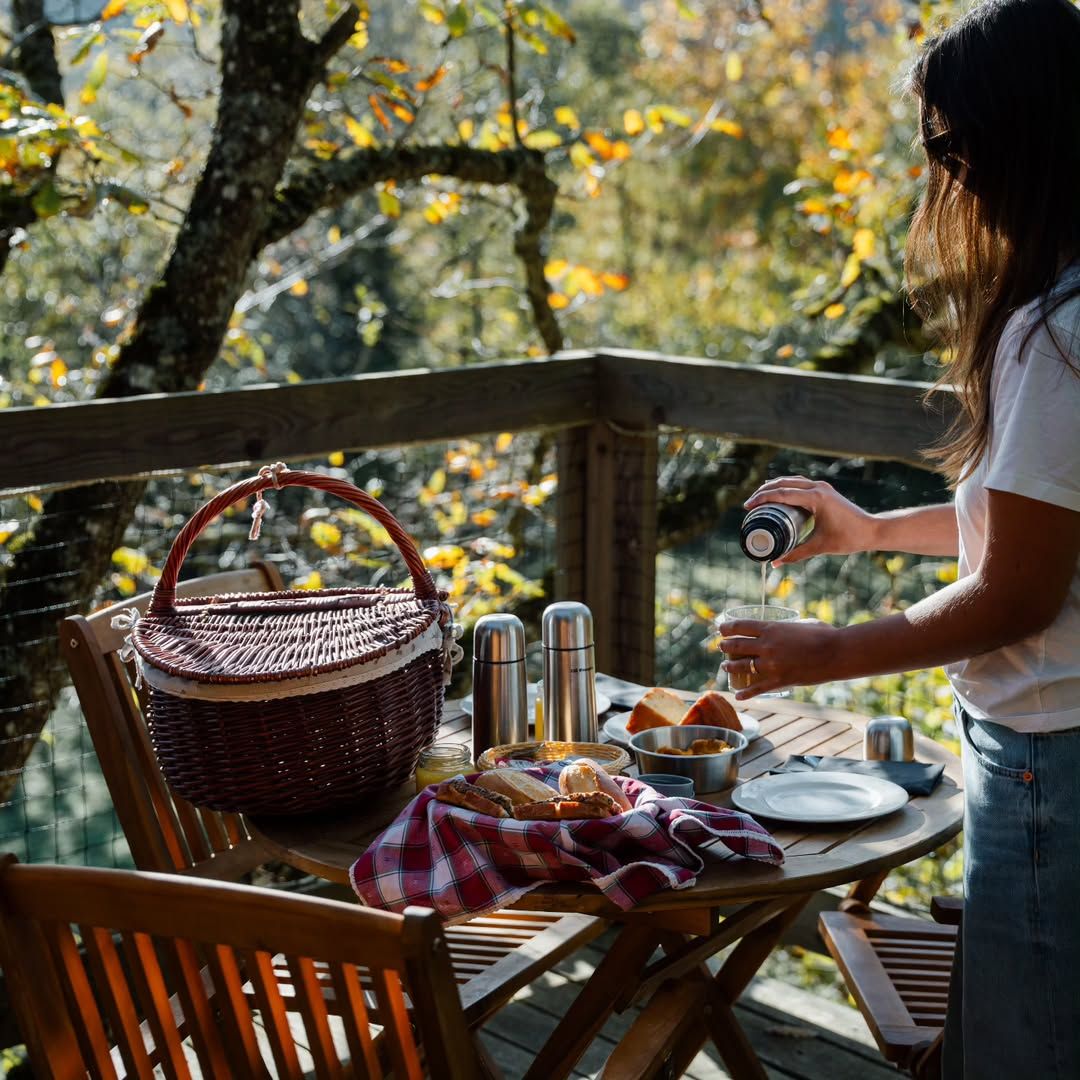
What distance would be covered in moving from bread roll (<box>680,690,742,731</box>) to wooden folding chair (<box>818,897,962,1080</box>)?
0.41 m

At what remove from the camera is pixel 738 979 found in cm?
199

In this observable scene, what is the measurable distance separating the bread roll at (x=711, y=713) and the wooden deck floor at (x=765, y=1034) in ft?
3.18

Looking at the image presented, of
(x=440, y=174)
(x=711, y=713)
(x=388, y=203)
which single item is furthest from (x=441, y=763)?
(x=440, y=174)

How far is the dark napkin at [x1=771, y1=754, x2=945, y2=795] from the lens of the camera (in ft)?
5.99


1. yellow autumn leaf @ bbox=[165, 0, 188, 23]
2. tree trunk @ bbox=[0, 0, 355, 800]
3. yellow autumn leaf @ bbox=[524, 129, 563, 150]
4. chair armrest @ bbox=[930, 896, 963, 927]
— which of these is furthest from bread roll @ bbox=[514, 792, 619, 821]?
yellow autumn leaf @ bbox=[524, 129, 563, 150]

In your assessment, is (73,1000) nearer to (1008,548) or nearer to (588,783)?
(588,783)

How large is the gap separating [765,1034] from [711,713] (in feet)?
3.68

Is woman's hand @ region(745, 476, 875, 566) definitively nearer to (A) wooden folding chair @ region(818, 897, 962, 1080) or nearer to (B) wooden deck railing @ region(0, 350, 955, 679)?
(A) wooden folding chair @ region(818, 897, 962, 1080)

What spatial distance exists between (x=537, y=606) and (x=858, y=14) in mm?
13159

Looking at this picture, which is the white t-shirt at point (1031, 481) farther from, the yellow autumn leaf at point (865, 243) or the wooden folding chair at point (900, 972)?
the yellow autumn leaf at point (865, 243)

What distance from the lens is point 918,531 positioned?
1.83 m

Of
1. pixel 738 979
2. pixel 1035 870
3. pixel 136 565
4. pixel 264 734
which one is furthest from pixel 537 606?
pixel 1035 870

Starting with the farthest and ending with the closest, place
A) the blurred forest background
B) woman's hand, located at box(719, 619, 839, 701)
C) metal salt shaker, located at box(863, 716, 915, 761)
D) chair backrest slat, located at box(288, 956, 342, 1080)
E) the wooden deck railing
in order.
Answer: the blurred forest background
the wooden deck railing
metal salt shaker, located at box(863, 716, 915, 761)
woman's hand, located at box(719, 619, 839, 701)
chair backrest slat, located at box(288, 956, 342, 1080)

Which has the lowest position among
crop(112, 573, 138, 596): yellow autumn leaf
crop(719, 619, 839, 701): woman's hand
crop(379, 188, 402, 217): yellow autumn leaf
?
crop(112, 573, 138, 596): yellow autumn leaf
